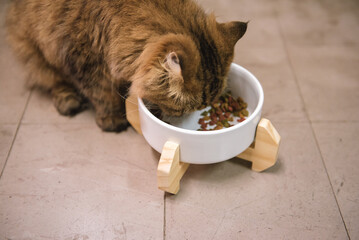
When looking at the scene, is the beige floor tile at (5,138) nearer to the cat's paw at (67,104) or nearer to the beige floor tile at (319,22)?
the cat's paw at (67,104)

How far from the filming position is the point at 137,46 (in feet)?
3.94

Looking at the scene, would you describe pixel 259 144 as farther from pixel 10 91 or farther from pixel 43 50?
pixel 10 91

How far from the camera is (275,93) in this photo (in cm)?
184

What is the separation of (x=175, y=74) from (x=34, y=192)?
0.82m

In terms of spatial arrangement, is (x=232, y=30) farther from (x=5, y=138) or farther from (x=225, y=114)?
(x=5, y=138)

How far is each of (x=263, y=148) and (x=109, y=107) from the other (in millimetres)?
716

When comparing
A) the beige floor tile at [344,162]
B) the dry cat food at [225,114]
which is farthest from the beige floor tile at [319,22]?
the dry cat food at [225,114]

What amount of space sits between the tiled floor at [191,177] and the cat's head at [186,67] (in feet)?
1.30

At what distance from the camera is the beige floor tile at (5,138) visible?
1.54 metres

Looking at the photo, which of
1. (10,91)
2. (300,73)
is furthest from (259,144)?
(10,91)

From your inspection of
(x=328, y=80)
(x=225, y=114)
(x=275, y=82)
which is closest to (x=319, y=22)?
(x=328, y=80)

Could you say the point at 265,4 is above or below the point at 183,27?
below

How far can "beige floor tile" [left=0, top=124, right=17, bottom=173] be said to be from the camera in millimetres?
1541

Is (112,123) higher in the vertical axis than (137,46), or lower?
lower
